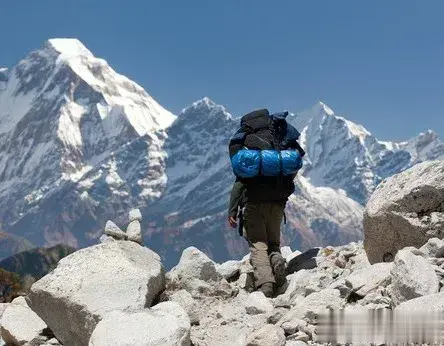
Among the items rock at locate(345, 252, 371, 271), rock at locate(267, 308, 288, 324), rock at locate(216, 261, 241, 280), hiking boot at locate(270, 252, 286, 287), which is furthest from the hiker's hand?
rock at locate(267, 308, 288, 324)

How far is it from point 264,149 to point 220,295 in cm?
254

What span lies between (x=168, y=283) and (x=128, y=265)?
5.79ft

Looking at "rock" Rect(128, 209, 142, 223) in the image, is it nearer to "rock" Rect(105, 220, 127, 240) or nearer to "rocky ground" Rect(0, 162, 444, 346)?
"rocky ground" Rect(0, 162, 444, 346)

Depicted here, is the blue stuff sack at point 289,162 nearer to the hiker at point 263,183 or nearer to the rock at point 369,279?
the hiker at point 263,183

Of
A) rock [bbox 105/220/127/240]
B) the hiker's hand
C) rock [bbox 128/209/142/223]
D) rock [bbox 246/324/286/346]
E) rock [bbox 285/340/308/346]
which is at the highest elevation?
rock [bbox 128/209/142/223]

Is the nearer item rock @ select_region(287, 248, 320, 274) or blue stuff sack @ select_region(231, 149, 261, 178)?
blue stuff sack @ select_region(231, 149, 261, 178)

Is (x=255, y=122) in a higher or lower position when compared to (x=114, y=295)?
higher

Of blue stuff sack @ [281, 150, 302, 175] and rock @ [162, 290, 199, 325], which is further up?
blue stuff sack @ [281, 150, 302, 175]

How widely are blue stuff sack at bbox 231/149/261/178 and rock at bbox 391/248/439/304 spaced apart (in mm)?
3859

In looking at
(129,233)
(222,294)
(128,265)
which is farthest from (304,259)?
(128,265)

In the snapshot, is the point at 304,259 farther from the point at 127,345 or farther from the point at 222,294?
the point at 127,345

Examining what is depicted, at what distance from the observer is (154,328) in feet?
20.7

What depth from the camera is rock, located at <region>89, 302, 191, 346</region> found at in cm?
609

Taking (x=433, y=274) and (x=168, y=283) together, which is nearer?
(x=433, y=274)
